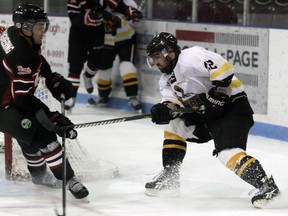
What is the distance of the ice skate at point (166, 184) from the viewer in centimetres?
398

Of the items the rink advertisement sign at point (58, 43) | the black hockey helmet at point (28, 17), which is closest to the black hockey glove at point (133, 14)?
the rink advertisement sign at point (58, 43)

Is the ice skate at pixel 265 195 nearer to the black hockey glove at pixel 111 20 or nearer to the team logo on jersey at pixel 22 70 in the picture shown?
the team logo on jersey at pixel 22 70

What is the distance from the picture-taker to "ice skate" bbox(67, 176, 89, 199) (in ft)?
12.4

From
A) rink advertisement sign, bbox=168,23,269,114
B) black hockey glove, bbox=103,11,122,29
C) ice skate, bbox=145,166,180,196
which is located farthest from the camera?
black hockey glove, bbox=103,11,122,29

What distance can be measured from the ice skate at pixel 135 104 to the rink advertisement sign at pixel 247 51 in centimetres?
75

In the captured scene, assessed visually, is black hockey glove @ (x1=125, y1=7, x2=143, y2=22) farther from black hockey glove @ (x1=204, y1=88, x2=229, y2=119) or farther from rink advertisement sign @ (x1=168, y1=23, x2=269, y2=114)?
black hockey glove @ (x1=204, y1=88, x2=229, y2=119)

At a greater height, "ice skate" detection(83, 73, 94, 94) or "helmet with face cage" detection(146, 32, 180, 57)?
"helmet with face cage" detection(146, 32, 180, 57)

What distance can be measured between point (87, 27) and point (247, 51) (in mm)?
1414

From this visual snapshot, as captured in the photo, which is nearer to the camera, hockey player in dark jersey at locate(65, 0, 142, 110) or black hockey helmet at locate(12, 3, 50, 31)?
black hockey helmet at locate(12, 3, 50, 31)

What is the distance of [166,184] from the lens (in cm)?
401

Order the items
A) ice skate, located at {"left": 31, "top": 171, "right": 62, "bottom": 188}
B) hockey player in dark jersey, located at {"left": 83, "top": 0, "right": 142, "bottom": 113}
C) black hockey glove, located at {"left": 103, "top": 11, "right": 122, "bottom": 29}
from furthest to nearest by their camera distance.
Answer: hockey player in dark jersey, located at {"left": 83, "top": 0, "right": 142, "bottom": 113} → black hockey glove, located at {"left": 103, "top": 11, "right": 122, "bottom": 29} → ice skate, located at {"left": 31, "top": 171, "right": 62, "bottom": 188}

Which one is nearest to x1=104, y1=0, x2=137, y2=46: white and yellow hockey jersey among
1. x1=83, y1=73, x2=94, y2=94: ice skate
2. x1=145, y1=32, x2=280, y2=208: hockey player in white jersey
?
x1=83, y1=73, x2=94, y2=94: ice skate

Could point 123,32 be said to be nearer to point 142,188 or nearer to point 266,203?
point 142,188

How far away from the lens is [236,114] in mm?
3828
